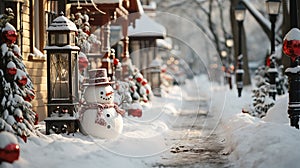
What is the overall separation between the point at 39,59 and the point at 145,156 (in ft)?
17.0

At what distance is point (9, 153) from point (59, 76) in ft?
14.9

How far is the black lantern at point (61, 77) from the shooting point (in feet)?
41.4

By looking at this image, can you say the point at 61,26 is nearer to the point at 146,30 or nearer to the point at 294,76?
the point at 294,76

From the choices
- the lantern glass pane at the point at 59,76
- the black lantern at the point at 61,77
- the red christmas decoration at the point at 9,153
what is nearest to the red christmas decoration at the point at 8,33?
the red christmas decoration at the point at 9,153

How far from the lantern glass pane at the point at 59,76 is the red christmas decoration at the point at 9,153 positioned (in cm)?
430

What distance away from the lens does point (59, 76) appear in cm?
1291

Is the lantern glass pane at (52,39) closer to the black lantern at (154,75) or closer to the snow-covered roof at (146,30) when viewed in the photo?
the snow-covered roof at (146,30)

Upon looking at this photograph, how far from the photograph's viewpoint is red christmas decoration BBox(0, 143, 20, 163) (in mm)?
8445

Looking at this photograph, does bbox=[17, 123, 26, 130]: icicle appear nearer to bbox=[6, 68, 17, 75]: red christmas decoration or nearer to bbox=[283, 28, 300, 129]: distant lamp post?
bbox=[6, 68, 17, 75]: red christmas decoration

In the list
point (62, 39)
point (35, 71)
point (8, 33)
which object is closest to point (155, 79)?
point (35, 71)

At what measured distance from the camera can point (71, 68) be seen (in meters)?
12.9

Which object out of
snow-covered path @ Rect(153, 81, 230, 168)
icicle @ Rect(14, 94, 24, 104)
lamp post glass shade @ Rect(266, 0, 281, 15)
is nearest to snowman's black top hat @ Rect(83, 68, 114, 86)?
snow-covered path @ Rect(153, 81, 230, 168)

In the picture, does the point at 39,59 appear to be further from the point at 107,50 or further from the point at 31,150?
the point at 31,150

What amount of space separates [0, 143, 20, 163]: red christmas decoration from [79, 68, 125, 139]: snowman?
3.91m
